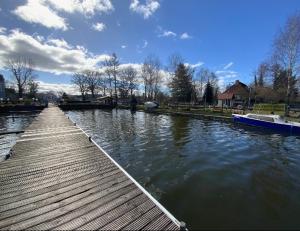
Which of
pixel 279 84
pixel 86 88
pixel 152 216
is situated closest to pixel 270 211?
pixel 152 216

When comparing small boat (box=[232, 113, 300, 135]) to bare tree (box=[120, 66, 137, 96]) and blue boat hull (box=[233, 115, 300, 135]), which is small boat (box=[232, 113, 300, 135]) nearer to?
blue boat hull (box=[233, 115, 300, 135])

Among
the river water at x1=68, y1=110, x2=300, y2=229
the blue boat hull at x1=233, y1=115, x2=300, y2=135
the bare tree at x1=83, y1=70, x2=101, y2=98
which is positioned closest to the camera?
the river water at x1=68, y1=110, x2=300, y2=229

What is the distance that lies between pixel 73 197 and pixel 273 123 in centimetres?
1697

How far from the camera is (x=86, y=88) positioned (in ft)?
225

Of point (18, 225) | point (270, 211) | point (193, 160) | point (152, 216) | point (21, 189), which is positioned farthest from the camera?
point (193, 160)

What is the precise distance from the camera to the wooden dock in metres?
3.12

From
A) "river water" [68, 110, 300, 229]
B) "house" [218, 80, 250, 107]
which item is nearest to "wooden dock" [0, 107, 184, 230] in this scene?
"river water" [68, 110, 300, 229]

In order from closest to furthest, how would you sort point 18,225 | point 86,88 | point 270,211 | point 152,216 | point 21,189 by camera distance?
1. point 18,225
2. point 152,216
3. point 21,189
4. point 270,211
5. point 86,88

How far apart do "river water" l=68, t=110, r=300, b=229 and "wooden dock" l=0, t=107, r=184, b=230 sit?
1.23m

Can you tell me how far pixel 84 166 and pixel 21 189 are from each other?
5.77 feet

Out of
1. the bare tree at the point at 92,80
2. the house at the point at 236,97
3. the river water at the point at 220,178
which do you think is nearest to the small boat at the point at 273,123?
the river water at the point at 220,178

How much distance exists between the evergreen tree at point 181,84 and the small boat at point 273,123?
25.7 m

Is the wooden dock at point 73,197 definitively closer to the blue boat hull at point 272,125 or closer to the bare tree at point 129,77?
the blue boat hull at point 272,125

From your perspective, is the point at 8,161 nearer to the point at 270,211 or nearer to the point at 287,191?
the point at 270,211
